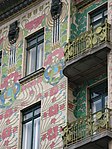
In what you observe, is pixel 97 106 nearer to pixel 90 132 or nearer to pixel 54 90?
pixel 54 90

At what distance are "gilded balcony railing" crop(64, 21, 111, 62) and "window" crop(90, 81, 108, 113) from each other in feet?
4.77

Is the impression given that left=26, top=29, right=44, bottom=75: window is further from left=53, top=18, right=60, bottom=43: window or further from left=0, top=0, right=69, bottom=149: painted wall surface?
left=53, top=18, right=60, bottom=43: window

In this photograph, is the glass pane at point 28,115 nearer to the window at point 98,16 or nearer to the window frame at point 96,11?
the window frame at point 96,11

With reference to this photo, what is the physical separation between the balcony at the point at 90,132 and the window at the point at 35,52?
200 inches

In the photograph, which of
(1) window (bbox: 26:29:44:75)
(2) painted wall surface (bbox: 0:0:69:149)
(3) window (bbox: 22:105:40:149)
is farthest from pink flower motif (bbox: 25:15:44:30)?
(3) window (bbox: 22:105:40:149)

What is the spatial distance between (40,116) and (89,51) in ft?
11.7

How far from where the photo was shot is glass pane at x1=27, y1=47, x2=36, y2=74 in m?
33.0

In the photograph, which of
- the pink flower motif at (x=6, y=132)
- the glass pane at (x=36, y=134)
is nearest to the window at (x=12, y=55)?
the pink flower motif at (x=6, y=132)

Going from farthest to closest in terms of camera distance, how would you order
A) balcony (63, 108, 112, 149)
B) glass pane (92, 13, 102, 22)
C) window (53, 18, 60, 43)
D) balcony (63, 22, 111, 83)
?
window (53, 18, 60, 43) < glass pane (92, 13, 102, 22) < balcony (63, 22, 111, 83) < balcony (63, 108, 112, 149)

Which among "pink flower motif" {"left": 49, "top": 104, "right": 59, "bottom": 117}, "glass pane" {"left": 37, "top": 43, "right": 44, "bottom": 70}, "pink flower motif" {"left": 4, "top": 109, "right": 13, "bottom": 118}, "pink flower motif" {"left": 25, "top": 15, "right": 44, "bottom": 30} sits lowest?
"pink flower motif" {"left": 49, "top": 104, "right": 59, "bottom": 117}

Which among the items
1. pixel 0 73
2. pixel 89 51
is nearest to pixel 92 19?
pixel 89 51

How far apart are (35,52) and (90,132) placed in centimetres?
689

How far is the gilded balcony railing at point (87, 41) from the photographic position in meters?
29.2

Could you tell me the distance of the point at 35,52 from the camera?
33.2 m
